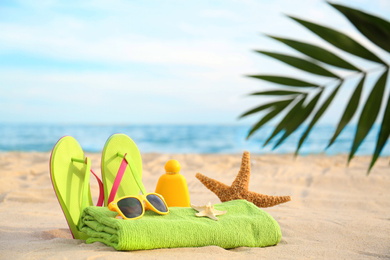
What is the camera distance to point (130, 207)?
71.4 inches

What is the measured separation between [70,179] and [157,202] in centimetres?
51

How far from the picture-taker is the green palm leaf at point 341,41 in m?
0.70

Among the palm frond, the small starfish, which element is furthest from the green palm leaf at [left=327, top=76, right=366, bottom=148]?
the small starfish

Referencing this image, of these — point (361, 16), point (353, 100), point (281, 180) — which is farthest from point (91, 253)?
point (281, 180)

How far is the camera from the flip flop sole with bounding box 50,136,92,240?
6.36 ft

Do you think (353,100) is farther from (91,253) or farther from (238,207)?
(238,207)

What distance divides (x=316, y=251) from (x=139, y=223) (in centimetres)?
88

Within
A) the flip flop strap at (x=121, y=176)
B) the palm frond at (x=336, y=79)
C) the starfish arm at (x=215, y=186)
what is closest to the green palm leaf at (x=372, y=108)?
the palm frond at (x=336, y=79)

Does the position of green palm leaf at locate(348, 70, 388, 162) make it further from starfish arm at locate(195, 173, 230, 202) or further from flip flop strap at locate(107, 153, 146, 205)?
starfish arm at locate(195, 173, 230, 202)

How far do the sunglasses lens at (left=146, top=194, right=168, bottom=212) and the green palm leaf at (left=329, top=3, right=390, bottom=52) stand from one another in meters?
1.42

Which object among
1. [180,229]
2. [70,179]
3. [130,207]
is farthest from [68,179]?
[180,229]

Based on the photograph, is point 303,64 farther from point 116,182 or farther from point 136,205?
point 116,182

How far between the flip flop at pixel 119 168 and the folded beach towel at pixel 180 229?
0.78 ft

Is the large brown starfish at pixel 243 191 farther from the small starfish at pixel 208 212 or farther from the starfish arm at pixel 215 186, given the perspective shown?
the small starfish at pixel 208 212
